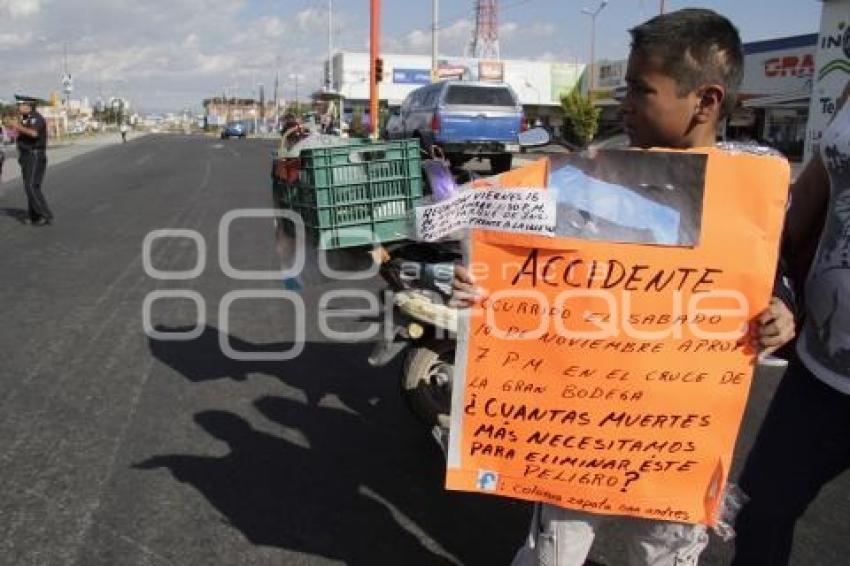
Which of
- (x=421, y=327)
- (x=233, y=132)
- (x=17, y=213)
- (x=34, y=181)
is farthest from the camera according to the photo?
(x=233, y=132)

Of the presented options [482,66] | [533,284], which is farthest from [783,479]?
[482,66]

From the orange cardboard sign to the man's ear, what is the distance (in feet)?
0.44

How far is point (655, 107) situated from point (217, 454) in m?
2.80

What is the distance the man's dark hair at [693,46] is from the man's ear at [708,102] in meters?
0.02

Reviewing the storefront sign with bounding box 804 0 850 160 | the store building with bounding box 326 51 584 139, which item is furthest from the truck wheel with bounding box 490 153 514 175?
the store building with bounding box 326 51 584 139

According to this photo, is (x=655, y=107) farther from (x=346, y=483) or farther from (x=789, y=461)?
(x=346, y=483)

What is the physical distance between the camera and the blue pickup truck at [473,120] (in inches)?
700

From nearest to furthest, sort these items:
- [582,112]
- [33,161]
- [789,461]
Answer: [789,461] → [33,161] → [582,112]

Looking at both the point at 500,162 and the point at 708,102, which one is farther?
the point at 500,162

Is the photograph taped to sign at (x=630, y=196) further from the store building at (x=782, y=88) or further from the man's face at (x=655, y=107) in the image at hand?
the store building at (x=782, y=88)

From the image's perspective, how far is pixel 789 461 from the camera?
215cm

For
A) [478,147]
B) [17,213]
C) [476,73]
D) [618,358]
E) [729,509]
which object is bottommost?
[17,213]

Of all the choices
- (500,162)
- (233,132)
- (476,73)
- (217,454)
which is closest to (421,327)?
(217,454)

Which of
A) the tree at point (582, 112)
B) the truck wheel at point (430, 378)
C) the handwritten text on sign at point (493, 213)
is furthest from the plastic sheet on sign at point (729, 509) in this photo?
the tree at point (582, 112)
